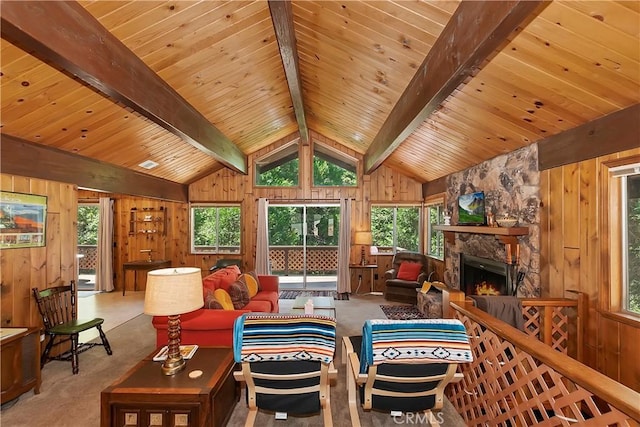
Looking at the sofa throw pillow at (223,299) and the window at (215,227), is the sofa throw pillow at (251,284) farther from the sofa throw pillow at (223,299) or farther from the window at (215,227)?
the window at (215,227)

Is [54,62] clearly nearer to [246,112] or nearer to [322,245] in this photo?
[246,112]

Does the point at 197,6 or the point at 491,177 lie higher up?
the point at 197,6

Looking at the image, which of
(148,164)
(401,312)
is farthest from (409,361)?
(148,164)

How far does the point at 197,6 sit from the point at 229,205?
551cm

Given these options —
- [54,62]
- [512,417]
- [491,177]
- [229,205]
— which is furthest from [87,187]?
[491,177]

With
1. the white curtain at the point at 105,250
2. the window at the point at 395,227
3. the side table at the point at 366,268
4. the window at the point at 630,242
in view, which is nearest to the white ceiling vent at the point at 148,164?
the white curtain at the point at 105,250

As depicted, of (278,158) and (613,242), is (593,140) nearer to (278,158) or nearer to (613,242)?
(613,242)

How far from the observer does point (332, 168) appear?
24.9 ft

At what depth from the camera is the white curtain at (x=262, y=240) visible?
7.28 metres

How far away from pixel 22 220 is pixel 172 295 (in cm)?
256

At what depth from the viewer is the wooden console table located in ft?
23.2

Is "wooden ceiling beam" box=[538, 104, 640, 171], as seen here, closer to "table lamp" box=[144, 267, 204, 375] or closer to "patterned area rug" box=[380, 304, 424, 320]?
"patterned area rug" box=[380, 304, 424, 320]

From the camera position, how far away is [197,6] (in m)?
2.44

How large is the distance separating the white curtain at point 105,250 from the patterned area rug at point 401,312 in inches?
238
